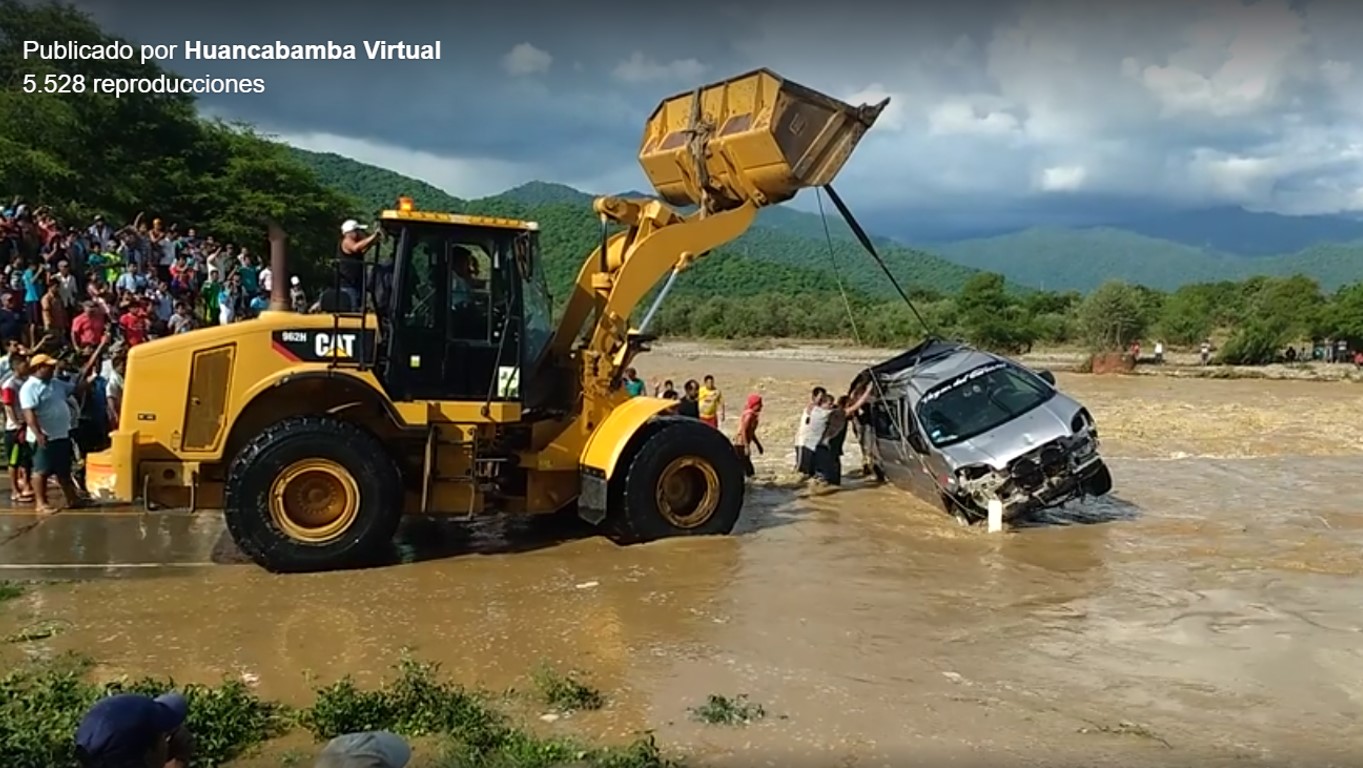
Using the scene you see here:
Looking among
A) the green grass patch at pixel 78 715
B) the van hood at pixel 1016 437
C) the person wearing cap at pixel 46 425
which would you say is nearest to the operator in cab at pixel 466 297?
the green grass patch at pixel 78 715

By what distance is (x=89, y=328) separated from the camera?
13.9m

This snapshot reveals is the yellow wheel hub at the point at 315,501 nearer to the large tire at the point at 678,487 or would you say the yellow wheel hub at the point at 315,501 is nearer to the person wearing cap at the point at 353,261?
the person wearing cap at the point at 353,261

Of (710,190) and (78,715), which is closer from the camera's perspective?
(78,715)

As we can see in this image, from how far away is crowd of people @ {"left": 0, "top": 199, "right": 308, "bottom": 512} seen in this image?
11148mm

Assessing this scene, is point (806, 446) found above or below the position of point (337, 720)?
above

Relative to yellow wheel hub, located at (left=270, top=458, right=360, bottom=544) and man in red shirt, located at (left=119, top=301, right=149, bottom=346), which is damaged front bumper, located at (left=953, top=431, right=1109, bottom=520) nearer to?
yellow wheel hub, located at (left=270, top=458, right=360, bottom=544)

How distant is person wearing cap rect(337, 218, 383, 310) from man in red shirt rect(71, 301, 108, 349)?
5886 millimetres

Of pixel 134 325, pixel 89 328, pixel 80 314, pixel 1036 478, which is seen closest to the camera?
pixel 1036 478

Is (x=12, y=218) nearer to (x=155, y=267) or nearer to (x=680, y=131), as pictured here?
(x=155, y=267)

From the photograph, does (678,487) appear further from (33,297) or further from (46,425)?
(33,297)

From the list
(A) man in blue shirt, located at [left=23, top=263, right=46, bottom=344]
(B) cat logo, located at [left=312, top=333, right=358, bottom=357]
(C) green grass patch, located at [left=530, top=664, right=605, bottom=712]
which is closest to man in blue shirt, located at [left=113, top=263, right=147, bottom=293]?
(A) man in blue shirt, located at [left=23, top=263, right=46, bottom=344]

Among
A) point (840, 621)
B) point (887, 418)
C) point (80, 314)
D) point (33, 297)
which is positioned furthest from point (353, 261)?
point (33, 297)

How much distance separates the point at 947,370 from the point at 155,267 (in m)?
12.8

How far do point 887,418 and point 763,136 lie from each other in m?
4.18
